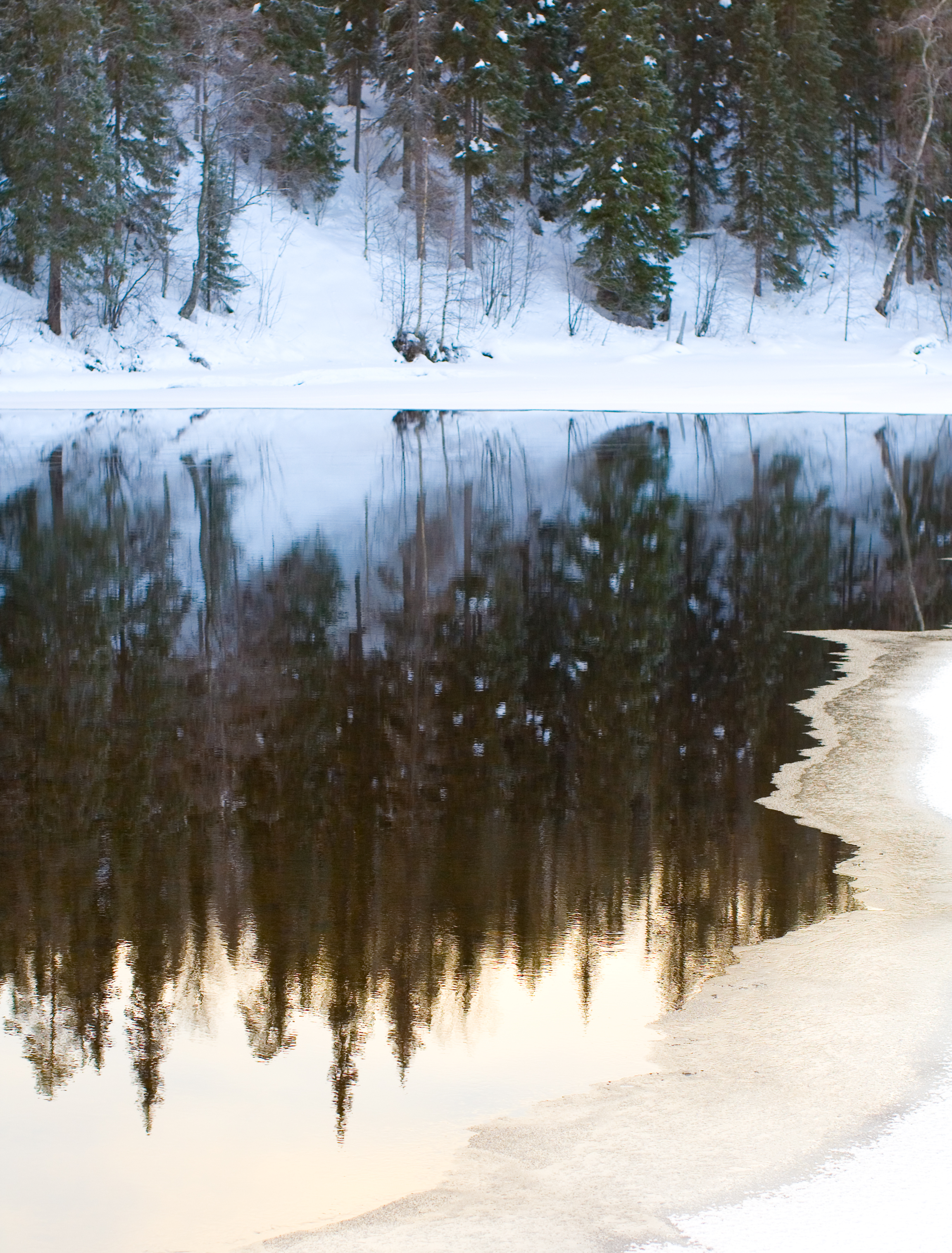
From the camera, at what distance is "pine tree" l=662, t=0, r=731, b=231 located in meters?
66.1

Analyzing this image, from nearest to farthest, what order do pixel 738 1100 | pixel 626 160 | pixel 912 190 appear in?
pixel 738 1100 < pixel 912 190 < pixel 626 160

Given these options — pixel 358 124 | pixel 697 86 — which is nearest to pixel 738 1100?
pixel 358 124

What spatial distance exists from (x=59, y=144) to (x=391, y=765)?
40.7 meters

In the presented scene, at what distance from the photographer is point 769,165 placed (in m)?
62.2

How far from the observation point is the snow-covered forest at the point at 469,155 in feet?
149

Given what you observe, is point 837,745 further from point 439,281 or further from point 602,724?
point 439,281

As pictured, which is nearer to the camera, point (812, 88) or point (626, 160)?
point (626, 160)

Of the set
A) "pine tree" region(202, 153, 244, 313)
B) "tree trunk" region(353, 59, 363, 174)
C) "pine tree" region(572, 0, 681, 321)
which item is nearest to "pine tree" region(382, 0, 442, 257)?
"tree trunk" region(353, 59, 363, 174)

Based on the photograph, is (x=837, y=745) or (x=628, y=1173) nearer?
(x=628, y=1173)

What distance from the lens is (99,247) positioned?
4491 centimetres

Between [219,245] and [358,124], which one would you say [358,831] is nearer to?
[219,245]

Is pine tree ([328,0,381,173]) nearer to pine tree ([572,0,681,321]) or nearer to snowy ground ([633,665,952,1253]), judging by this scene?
pine tree ([572,0,681,321])

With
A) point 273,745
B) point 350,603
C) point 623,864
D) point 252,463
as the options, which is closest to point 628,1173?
point 623,864

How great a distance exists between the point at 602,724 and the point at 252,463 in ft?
46.4
